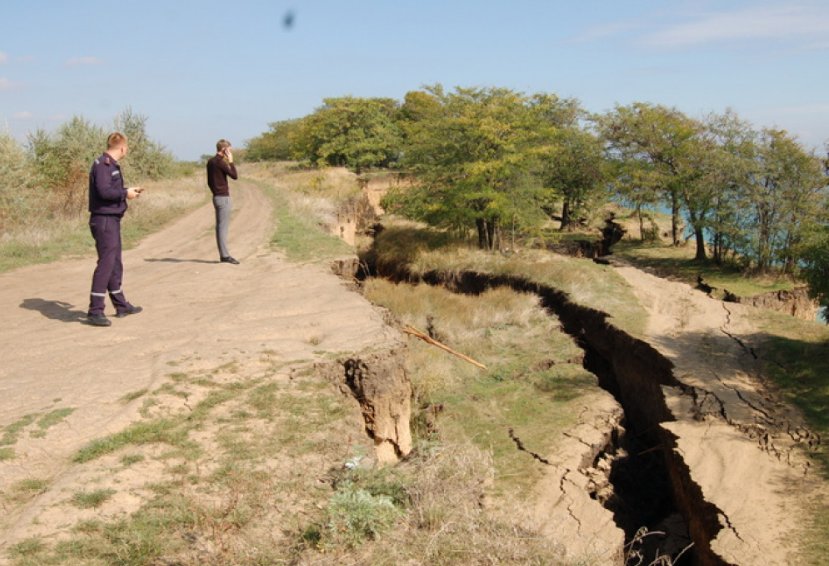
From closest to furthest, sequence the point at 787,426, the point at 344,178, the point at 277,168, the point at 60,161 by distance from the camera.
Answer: the point at 787,426
the point at 60,161
the point at 344,178
the point at 277,168

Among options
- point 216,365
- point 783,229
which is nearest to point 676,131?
point 783,229

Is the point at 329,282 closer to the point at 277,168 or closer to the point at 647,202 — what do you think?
the point at 647,202

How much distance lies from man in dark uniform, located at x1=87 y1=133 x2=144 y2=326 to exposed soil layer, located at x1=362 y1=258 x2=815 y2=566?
5.97 metres

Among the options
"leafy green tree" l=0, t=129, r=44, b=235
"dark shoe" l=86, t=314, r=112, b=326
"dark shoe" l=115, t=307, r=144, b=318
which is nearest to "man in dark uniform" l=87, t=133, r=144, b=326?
"dark shoe" l=86, t=314, r=112, b=326

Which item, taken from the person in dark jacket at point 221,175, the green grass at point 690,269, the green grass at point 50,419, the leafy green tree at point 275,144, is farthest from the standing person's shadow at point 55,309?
the leafy green tree at point 275,144

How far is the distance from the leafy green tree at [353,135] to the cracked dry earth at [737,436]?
2468cm

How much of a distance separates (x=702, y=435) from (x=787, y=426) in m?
0.98

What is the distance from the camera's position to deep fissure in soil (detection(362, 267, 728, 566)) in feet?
21.4

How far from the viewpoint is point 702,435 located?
7.34 meters

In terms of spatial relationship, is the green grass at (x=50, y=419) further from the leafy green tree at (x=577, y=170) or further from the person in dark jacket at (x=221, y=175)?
the leafy green tree at (x=577, y=170)

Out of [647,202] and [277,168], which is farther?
[277,168]

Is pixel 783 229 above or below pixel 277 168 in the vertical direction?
below

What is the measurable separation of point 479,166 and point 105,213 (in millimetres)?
11406

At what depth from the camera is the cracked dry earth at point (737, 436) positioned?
5652 millimetres
